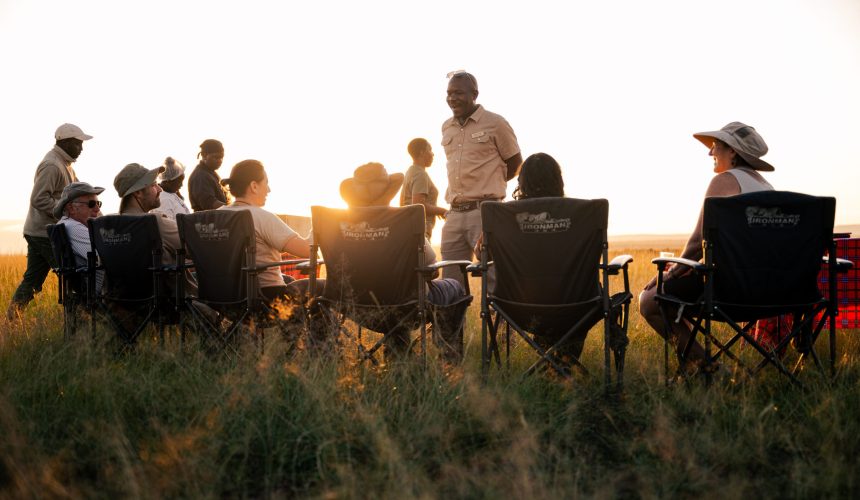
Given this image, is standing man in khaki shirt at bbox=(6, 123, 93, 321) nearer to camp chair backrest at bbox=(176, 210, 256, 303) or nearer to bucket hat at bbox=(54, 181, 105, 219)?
bucket hat at bbox=(54, 181, 105, 219)

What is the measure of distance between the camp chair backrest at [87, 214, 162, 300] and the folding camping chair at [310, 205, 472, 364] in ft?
3.79

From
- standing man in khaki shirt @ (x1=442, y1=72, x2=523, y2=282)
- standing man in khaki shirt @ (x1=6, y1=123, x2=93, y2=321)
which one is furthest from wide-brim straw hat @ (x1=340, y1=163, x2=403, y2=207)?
standing man in khaki shirt @ (x1=6, y1=123, x2=93, y2=321)

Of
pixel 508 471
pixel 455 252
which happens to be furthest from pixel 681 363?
pixel 455 252

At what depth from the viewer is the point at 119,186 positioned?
4.71m

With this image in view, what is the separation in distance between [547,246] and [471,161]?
1839 millimetres

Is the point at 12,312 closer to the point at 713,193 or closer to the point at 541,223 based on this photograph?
the point at 541,223

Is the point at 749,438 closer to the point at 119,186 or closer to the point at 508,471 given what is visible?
the point at 508,471

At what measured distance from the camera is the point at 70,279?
478 centimetres

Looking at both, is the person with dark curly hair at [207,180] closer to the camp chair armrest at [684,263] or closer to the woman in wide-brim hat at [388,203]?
the woman in wide-brim hat at [388,203]

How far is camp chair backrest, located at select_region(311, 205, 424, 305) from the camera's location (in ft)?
11.9

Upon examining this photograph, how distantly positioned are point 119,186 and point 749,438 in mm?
4051

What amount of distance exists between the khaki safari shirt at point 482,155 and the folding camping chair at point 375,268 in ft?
5.08

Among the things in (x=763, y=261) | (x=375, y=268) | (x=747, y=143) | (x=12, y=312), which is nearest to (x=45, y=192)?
(x=12, y=312)

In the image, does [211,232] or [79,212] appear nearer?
[211,232]
